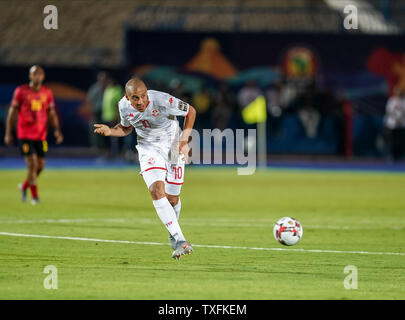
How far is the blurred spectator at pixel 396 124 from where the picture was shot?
105 ft

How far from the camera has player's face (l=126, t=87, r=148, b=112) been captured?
1098 centimetres

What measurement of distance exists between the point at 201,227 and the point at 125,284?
5497mm

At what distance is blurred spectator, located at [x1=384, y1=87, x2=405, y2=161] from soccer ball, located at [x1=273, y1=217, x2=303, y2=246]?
65.5 ft

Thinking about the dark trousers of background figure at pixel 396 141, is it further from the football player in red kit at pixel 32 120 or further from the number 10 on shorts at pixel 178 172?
the number 10 on shorts at pixel 178 172

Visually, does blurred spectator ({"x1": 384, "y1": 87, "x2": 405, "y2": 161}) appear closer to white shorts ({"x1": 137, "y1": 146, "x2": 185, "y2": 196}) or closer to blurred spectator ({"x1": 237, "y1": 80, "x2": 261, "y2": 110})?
blurred spectator ({"x1": 237, "y1": 80, "x2": 261, "y2": 110})

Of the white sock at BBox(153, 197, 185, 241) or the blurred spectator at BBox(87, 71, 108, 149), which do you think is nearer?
the white sock at BBox(153, 197, 185, 241)

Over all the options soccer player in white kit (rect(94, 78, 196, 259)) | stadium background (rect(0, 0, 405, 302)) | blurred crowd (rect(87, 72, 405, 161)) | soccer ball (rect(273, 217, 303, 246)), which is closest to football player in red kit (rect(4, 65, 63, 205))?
stadium background (rect(0, 0, 405, 302))

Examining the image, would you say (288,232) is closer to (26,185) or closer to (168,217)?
(168,217)

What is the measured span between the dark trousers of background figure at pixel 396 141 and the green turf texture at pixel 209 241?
819 cm

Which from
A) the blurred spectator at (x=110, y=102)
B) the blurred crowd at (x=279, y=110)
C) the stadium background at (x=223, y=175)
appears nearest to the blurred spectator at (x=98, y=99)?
the blurred crowd at (x=279, y=110)


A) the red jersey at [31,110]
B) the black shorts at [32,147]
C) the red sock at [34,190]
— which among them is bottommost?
the red sock at [34,190]
